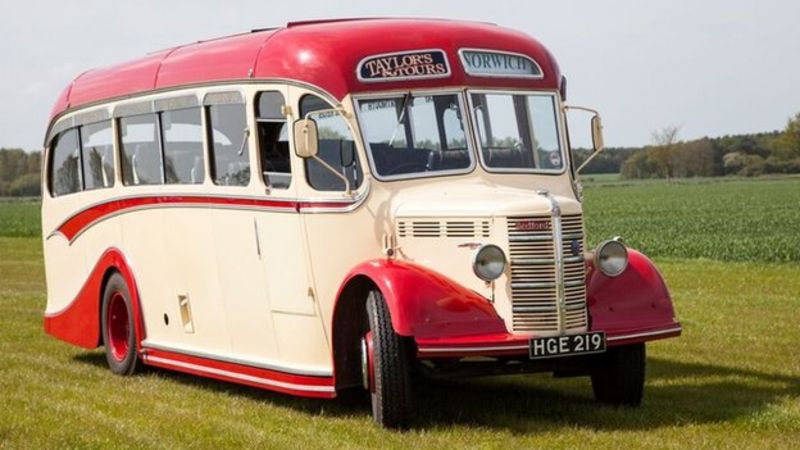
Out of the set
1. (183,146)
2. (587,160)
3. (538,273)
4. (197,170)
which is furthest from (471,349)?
(183,146)

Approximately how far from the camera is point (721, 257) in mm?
29094

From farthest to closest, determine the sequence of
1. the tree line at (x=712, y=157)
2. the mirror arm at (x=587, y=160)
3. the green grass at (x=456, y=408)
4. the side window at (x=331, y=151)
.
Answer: the tree line at (x=712, y=157) < the mirror arm at (x=587, y=160) < the side window at (x=331, y=151) < the green grass at (x=456, y=408)

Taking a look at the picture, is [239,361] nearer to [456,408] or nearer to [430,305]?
[456,408]

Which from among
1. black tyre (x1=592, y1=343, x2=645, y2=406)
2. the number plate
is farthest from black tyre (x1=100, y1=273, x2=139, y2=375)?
the number plate

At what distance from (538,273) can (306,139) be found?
1.73 meters

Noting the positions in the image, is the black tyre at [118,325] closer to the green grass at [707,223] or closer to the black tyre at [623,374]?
the black tyre at [623,374]

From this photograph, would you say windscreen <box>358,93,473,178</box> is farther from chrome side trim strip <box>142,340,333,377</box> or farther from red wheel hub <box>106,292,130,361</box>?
red wheel hub <box>106,292,130,361</box>

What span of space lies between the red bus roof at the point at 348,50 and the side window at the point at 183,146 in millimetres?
364

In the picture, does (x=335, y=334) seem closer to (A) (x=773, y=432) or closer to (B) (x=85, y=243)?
(A) (x=773, y=432)

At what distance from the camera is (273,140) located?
1103 centimetres

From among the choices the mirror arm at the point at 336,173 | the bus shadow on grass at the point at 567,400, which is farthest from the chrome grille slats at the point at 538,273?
the mirror arm at the point at 336,173

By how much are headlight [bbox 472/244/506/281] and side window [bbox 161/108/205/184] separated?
3147mm

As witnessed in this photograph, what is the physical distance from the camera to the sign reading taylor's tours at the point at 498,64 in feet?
35.4

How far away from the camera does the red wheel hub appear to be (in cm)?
1393
